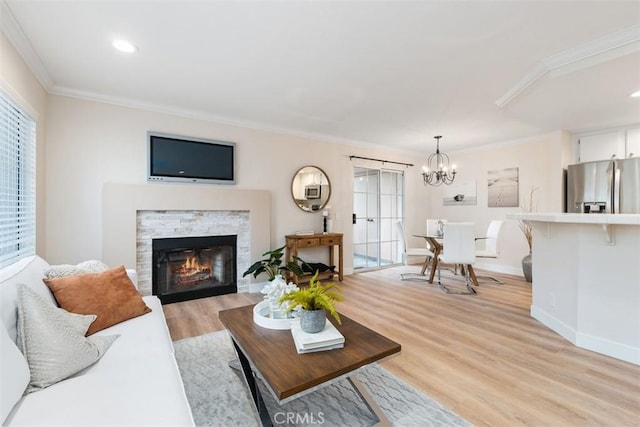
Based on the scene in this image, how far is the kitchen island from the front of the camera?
2131 mm

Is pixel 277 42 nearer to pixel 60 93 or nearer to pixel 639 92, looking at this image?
pixel 60 93

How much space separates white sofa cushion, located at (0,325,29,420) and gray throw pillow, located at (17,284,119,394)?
0.22 feet

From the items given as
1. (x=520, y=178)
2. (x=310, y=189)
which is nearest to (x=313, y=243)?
(x=310, y=189)

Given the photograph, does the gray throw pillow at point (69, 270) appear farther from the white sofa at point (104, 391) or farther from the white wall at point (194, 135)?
the white wall at point (194, 135)

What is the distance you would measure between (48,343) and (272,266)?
2838 millimetres

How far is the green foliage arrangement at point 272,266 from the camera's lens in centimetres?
375

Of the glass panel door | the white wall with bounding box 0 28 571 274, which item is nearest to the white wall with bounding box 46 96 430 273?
the white wall with bounding box 0 28 571 274

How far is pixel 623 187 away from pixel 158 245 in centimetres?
612

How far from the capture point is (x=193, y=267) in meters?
3.81

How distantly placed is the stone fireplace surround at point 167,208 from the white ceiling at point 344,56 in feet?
3.36

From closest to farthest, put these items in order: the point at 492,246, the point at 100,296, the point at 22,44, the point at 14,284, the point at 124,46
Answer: the point at 14,284, the point at 100,296, the point at 22,44, the point at 124,46, the point at 492,246

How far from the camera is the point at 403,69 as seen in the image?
256 centimetres

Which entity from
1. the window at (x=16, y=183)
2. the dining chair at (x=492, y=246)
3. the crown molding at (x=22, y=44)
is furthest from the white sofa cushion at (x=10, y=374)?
the dining chair at (x=492, y=246)

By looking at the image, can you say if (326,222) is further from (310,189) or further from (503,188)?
(503,188)
